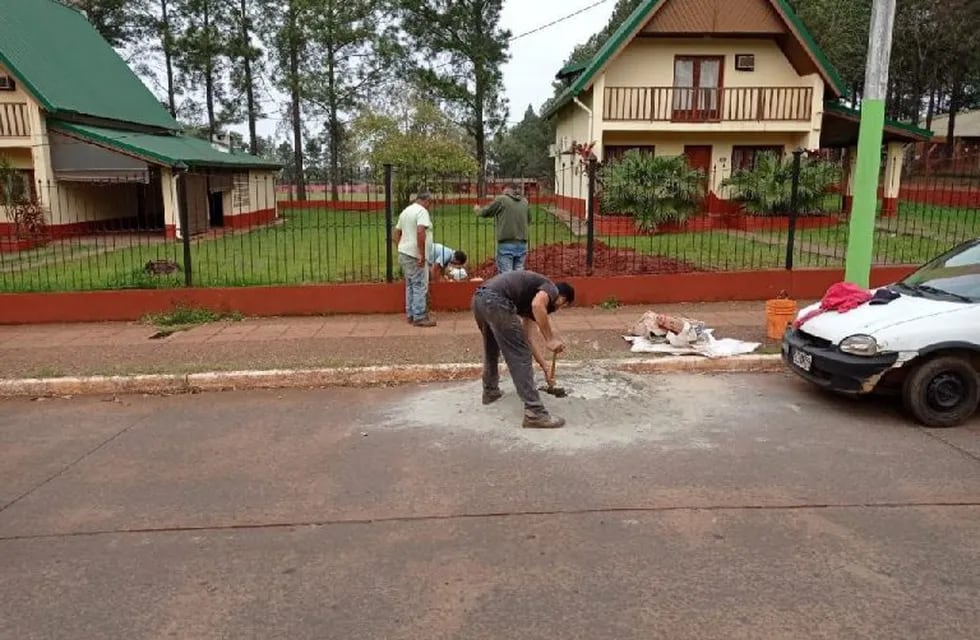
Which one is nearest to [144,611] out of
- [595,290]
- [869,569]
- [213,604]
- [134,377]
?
[213,604]

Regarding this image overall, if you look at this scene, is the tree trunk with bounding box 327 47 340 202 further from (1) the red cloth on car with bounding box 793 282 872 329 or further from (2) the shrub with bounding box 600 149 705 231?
(1) the red cloth on car with bounding box 793 282 872 329

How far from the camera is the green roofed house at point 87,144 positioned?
64.5 feet

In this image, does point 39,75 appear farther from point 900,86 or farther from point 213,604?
point 900,86

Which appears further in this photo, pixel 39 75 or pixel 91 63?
pixel 91 63

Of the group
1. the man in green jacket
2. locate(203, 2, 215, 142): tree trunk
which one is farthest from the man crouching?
locate(203, 2, 215, 142): tree trunk

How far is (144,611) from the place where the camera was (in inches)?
126

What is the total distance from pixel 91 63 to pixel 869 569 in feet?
89.7

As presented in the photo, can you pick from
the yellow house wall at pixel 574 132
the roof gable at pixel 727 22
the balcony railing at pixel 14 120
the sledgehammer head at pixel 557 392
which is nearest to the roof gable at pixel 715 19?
the roof gable at pixel 727 22

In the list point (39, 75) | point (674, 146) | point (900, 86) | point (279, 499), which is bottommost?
point (279, 499)

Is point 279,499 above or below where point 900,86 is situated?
below

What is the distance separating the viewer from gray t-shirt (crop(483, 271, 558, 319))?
542cm

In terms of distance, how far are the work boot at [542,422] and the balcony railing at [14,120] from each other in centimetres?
1996

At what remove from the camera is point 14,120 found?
19.9 metres

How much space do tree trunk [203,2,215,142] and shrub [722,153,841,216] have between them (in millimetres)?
25706
